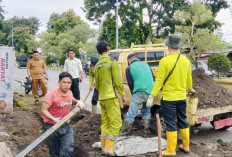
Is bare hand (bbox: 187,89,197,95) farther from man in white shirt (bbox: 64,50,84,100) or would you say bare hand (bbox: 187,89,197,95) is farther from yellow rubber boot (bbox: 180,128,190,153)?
man in white shirt (bbox: 64,50,84,100)

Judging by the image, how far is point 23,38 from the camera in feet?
223

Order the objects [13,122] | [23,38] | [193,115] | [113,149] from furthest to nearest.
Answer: [23,38]
[13,122]
[193,115]
[113,149]

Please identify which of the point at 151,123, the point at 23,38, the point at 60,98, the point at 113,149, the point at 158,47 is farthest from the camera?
the point at 23,38

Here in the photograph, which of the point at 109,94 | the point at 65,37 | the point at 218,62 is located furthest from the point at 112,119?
the point at 65,37

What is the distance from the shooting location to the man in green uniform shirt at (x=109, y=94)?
5074 mm

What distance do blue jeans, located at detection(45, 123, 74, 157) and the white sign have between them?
411cm

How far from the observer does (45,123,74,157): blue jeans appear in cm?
440

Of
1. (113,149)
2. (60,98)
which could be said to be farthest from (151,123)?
(60,98)

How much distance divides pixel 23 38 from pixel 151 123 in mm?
65400

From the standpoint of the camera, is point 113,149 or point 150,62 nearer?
point 113,149

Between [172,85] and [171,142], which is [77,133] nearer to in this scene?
[171,142]

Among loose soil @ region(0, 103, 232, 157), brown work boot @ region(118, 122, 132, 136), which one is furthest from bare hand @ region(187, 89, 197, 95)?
brown work boot @ region(118, 122, 132, 136)

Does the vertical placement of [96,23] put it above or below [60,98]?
above

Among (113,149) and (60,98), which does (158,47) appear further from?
(60,98)
